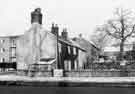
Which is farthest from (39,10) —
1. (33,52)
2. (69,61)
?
(69,61)

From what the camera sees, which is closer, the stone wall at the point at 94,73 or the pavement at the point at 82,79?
the pavement at the point at 82,79

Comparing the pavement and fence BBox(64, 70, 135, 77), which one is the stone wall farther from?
the pavement

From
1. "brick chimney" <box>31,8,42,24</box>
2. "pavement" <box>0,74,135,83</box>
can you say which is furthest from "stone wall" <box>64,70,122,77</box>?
"brick chimney" <box>31,8,42,24</box>

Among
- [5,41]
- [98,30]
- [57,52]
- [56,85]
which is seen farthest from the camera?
[5,41]

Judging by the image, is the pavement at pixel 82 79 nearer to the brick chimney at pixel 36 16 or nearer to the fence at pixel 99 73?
the fence at pixel 99 73

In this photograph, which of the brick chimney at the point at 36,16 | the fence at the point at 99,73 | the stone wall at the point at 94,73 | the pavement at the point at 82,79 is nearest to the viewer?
the pavement at the point at 82,79

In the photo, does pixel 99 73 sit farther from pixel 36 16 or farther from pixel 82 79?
pixel 36 16

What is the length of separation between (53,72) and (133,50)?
25.7 metres

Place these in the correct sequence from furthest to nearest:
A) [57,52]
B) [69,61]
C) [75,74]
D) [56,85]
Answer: [69,61] → [57,52] → [75,74] → [56,85]

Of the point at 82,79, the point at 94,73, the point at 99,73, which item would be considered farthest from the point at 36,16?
the point at 99,73

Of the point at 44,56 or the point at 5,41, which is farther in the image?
the point at 5,41

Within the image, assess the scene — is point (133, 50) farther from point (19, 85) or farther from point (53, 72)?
point (19, 85)

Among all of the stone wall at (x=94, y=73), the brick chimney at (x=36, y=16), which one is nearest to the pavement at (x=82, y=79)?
the stone wall at (x=94, y=73)

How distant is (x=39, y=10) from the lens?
115 feet
